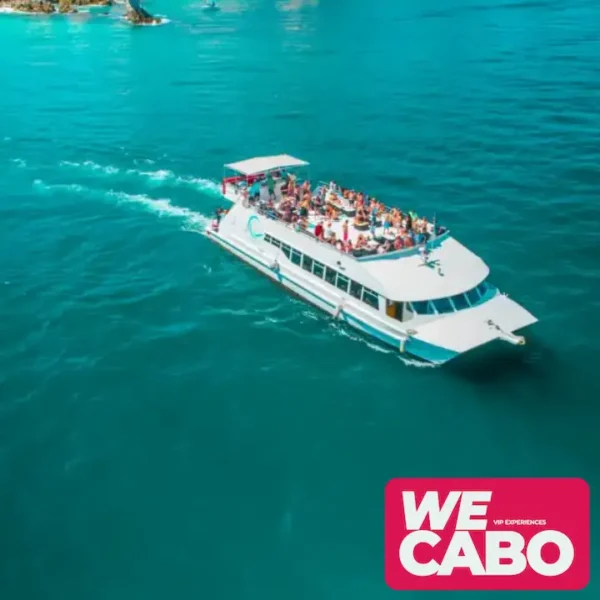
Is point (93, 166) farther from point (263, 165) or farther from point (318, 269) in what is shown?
point (318, 269)

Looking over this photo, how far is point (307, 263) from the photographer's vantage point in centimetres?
4850

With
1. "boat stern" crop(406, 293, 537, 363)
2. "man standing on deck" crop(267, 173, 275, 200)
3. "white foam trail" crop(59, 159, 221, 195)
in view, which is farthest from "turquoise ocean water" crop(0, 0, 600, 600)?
"man standing on deck" crop(267, 173, 275, 200)

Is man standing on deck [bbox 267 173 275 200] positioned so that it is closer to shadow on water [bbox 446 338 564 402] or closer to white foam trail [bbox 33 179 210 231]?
white foam trail [bbox 33 179 210 231]

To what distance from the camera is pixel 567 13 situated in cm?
16512

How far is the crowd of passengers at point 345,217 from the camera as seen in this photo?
46188mm

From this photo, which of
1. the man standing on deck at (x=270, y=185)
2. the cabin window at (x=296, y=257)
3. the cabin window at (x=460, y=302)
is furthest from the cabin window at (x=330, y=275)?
the man standing on deck at (x=270, y=185)

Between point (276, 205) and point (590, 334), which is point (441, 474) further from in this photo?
point (276, 205)

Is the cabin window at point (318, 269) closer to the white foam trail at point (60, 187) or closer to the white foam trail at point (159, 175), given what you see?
the white foam trail at point (159, 175)

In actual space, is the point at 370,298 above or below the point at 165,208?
above

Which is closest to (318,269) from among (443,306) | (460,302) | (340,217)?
(340,217)

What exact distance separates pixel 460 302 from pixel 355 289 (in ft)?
24.0

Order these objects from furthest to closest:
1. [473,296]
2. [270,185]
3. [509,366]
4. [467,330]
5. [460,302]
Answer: [270,185], [473,296], [460,302], [509,366], [467,330]

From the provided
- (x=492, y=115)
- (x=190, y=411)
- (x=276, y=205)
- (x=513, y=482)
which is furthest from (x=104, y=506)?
(x=492, y=115)

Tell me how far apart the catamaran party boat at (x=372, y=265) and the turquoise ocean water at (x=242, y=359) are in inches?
78.4
